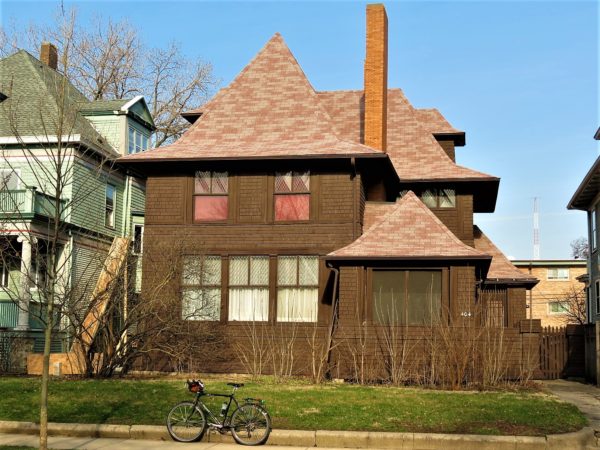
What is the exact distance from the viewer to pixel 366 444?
12836 millimetres

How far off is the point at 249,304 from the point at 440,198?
779 centimetres

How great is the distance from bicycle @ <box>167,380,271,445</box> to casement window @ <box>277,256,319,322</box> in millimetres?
10375

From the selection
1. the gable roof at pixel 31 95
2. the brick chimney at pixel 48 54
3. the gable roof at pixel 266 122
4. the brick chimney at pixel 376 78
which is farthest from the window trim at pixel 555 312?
the gable roof at pixel 266 122

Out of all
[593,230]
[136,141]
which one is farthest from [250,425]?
[136,141]

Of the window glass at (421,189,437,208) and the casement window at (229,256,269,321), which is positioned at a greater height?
the window glass at (421,189,437,208)

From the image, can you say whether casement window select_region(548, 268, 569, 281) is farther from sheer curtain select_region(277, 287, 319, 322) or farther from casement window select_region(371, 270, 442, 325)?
casement window select_region(371, 270, 442, 325)

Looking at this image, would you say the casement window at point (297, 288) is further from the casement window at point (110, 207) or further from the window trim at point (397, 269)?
the casement window at point (110, 207)

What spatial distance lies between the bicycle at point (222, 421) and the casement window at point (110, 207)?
21317 millimetres

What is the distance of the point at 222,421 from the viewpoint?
1314cm

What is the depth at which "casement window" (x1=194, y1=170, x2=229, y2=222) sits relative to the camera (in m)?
24.7

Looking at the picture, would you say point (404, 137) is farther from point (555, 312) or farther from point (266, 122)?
point (555, 312)

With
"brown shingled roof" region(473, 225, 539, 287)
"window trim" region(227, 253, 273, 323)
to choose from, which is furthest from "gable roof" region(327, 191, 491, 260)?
"brown shingled roof" region(473, 225, 539, 287)

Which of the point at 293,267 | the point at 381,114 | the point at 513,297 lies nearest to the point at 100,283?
the point at 293,267

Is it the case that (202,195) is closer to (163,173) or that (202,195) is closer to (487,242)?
(163,173)
